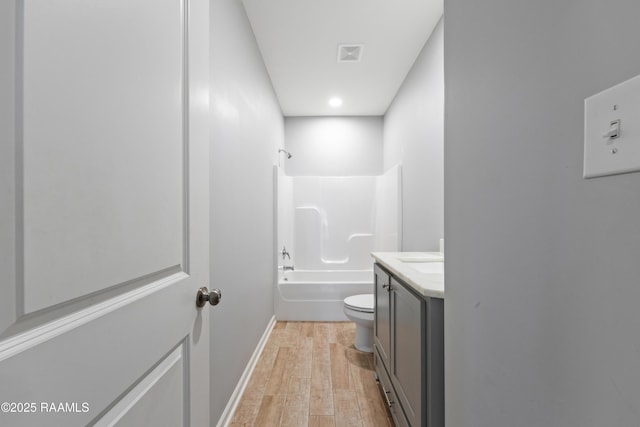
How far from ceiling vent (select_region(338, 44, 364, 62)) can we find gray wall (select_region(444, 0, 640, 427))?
5.65 ft

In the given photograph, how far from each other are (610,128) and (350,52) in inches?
95.9

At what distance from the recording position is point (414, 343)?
117cm

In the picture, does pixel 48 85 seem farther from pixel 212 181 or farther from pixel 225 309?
pixel 225 309

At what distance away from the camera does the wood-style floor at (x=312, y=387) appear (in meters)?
1.66

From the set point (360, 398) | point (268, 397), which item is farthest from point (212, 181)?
point (360, 398)

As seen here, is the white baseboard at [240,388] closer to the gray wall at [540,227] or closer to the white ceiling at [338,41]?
the gray wall at [540,227]

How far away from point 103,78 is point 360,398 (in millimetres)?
2037

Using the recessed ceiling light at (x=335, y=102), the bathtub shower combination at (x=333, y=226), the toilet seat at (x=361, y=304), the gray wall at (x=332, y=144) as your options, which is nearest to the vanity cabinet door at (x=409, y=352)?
the toilet seat at (x=361, y=304)

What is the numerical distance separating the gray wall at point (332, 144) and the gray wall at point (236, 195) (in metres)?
1.23

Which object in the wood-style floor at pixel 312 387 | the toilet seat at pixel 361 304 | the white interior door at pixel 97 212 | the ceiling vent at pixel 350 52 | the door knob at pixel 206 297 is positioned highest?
the ceiling vent at pixel 350 52

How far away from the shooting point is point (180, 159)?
771mm

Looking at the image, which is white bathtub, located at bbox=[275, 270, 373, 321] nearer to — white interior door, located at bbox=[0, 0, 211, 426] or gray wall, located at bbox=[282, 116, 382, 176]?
gray wall, located at bbox=[282, 116, 382, 176]

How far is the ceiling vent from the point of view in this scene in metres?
2.38

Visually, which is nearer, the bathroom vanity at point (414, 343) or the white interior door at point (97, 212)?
the white interior door at point (97, 212)
